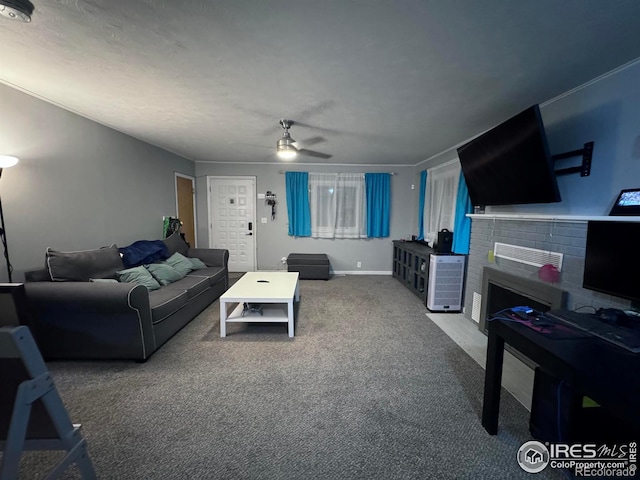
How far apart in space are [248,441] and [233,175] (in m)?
4.70

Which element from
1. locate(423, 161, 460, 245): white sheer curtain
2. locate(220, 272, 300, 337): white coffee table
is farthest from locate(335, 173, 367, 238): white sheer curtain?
locate(220, 272, 300, 337): white coffee table

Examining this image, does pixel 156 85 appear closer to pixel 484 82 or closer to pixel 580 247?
pixel 484 82

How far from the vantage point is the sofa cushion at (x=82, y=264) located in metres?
2.15

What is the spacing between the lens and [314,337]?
2.58m

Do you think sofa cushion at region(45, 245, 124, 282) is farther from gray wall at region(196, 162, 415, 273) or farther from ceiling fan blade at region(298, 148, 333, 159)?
ceiling fan blade at region(298, 148, 333, 159)

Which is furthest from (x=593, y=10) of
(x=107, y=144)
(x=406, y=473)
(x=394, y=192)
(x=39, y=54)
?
(x=107, y=144)

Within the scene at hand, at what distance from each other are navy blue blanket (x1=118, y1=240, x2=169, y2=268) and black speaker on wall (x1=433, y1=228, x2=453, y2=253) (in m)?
4.00

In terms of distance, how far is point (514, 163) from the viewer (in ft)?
6.83

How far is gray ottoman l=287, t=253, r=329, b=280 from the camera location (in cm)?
474

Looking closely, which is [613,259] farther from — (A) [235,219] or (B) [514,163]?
(A) [235,219]

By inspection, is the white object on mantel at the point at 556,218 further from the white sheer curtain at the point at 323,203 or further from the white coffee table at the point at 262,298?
the white sheer curtain at the point at 323,203

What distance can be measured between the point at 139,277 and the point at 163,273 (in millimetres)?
327

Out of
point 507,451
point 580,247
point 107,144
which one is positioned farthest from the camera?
point 107,144

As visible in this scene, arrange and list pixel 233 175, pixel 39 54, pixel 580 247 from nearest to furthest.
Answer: pixel 39 54, pixel 580 247, pixel 233 175
